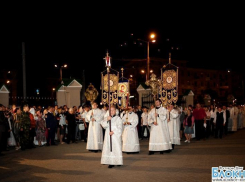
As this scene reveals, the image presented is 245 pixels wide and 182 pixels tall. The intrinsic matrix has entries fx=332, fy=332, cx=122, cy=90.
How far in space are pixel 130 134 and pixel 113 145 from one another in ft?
11.8

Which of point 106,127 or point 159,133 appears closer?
point 106,127

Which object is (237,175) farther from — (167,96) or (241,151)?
(167,96)

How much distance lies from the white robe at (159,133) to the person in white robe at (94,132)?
252 centimetres

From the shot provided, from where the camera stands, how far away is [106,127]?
34.0 ft

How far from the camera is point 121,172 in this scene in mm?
9242

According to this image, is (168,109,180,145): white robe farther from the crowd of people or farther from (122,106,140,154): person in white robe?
(122,106,140,154): person in white robe

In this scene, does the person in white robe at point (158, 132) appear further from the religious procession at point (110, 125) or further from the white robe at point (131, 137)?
the white robe at point (131, 137)

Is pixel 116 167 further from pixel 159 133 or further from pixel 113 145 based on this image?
pixel 159 133

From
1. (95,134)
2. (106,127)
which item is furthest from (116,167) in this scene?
(95,134)

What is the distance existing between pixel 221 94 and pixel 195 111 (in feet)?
240

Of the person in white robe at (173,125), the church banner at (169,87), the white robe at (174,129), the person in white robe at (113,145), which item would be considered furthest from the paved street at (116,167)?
the church banner at (169,87)

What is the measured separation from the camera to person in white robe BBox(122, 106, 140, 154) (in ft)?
43.7

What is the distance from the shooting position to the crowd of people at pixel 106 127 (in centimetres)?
1035

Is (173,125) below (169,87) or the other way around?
below
